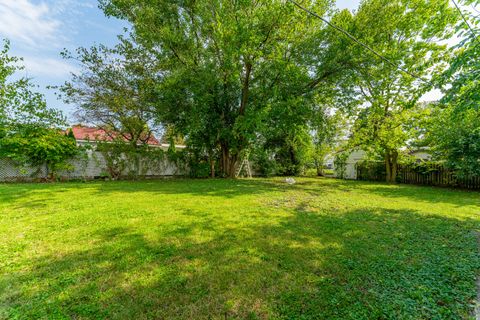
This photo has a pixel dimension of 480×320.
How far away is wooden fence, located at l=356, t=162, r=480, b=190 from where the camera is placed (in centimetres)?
1099

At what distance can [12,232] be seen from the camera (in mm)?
3453

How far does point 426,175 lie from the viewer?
41.9 feet

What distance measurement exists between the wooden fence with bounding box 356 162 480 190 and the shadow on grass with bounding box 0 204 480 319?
1052 cm

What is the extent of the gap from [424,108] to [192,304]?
1732cm

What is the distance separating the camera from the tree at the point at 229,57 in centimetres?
959

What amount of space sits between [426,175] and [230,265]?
15.3m

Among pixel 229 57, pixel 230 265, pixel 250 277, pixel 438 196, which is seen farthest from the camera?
pixel 229 57

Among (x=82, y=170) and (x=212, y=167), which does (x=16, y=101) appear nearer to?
(x=82, y=170)

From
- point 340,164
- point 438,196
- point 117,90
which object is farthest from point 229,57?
point 340,164

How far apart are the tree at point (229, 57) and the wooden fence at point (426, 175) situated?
838cm

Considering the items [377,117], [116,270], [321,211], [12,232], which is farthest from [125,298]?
[377,117]

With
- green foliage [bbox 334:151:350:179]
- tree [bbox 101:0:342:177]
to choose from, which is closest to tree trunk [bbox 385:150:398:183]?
green foliage [bbox 334:151:350:179]

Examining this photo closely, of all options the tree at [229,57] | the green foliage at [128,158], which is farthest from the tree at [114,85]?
the tree at [229,57]

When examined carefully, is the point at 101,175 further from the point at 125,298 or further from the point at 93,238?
the point at 125,298
